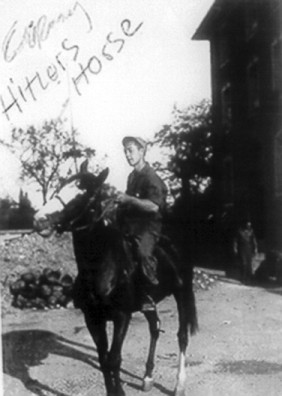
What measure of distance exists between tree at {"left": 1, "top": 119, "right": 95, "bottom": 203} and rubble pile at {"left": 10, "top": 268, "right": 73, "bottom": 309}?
28 cm

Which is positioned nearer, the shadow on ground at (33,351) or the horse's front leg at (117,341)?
the horse's front leg at (117,341)

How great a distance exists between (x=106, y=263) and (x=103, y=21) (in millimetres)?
740

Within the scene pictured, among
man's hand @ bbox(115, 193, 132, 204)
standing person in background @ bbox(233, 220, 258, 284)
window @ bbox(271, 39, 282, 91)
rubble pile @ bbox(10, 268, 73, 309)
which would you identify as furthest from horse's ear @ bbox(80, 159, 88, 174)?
window @ bbox(271, 39, 282, 91)

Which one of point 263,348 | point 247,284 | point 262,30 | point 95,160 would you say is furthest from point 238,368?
point 262,30

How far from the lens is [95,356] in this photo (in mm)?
1478

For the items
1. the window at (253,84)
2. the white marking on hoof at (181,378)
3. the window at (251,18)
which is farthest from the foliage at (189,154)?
the white marking on hoof at (181,378)

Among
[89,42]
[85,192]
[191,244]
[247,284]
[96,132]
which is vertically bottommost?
[247,284]

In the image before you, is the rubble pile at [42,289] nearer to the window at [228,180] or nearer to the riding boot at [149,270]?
the riding boot at [149,270]

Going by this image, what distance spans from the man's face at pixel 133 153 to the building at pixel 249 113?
0.22m

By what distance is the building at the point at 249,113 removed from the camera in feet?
4.73

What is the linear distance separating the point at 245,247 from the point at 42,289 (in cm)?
65

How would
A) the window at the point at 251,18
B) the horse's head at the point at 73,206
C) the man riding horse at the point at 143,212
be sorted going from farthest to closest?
the window at the point at 251,18 < the man riding horse at the point at 143,212 < the horse's head at the point at 73,206

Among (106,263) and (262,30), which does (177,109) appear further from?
(106,263)

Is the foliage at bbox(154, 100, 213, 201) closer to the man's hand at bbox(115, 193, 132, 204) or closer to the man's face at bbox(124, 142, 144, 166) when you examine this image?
the man's face at bbox(124, 142, 144, 166)
